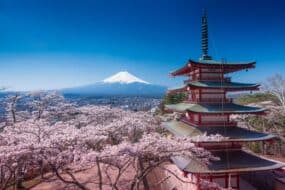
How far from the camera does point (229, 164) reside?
1241cm

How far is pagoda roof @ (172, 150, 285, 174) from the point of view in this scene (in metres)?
12.0

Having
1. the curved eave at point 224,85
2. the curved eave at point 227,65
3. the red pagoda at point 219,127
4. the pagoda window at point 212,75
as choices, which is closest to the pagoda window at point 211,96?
the red pagoda at point 219,127

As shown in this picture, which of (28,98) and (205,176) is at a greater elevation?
(28,98)

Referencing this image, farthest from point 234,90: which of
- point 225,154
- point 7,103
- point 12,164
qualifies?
point 7,103

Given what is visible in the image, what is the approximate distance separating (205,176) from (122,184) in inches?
225

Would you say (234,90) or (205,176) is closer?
(205,176)

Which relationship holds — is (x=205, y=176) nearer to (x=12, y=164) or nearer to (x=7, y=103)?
(x=12, y=164)

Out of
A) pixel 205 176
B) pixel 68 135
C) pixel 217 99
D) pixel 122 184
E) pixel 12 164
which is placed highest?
pixel 217 99

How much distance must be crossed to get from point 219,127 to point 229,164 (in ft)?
6.86

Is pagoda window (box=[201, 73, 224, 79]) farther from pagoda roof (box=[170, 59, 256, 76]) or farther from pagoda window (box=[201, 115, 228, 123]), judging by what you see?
pagoda window (box=[201, 115, 228, 123])

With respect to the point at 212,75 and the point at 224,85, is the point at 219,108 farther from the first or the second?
the point at 212,75

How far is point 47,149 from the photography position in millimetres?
8172

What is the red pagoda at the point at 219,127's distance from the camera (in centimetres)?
1237

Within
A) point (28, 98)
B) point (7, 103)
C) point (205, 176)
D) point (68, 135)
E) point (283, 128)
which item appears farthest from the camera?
point (283, 128)
